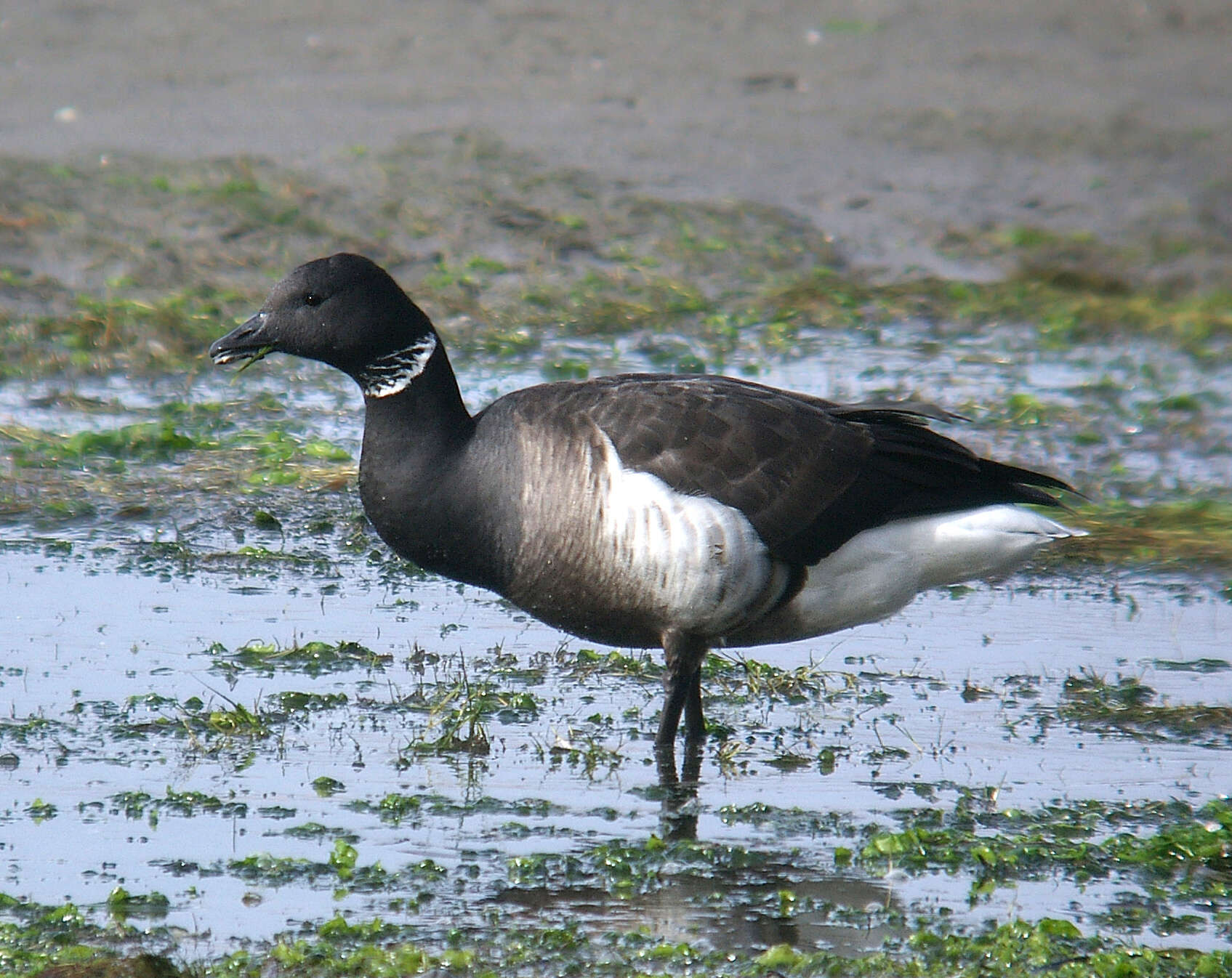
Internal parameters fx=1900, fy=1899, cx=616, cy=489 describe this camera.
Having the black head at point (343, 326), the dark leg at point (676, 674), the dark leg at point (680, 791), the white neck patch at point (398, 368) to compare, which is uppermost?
the black head at point (343, 326)

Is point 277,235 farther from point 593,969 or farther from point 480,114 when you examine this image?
point 593,969

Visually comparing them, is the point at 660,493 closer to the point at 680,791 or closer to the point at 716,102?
the point at 680,791

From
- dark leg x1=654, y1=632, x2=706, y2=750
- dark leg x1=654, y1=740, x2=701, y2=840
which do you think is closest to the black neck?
dark leg x1=654, y1=632, x2=706, y2=750

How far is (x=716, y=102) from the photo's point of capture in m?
14.9

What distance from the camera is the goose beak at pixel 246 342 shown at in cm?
649

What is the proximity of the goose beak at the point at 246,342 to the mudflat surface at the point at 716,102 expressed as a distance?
283 inches

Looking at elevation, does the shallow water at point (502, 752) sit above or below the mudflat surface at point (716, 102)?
below

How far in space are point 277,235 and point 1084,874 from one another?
829cm

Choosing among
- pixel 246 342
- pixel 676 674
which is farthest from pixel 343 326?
pixel 676 674

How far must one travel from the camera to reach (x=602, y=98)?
1468 centimetres

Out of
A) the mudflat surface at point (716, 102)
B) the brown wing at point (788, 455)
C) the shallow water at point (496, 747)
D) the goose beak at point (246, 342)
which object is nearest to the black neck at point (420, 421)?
the brown wing at point (788, 455)

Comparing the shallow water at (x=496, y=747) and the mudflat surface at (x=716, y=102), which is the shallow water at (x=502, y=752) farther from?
the mudflat surface at (x=716, y=102)

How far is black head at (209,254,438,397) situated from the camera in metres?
6.48

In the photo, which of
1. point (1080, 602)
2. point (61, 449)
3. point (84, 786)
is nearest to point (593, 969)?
point (84, 786)
